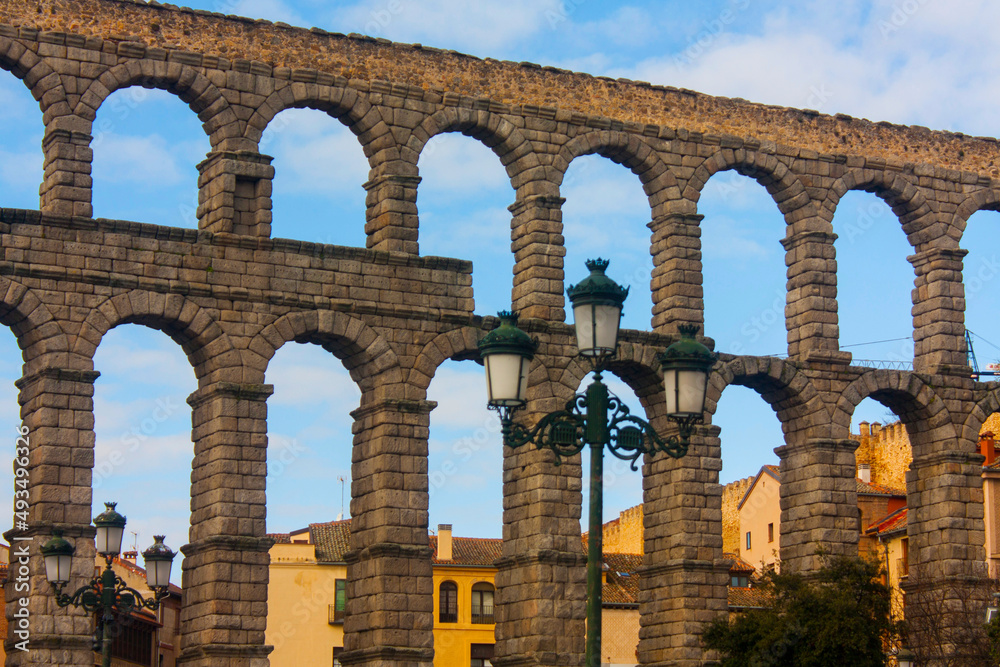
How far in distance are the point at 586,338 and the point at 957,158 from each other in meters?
22.3

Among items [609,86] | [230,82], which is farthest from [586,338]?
[609,86]

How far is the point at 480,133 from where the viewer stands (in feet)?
107

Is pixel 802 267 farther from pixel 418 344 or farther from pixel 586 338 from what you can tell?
pixel 586 338

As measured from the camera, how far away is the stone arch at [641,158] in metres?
33.2

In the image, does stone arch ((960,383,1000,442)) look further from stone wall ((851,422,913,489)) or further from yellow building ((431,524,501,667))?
yellow building ((431,524,501,667))

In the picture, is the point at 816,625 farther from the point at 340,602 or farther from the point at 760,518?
the point at 760,518

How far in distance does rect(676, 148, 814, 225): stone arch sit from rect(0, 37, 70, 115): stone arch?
12.4 m

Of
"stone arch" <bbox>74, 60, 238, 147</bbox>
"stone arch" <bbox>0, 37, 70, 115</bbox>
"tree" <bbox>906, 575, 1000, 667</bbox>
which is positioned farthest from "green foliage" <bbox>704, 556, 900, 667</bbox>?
"stone arch" <bbox>0, 37, 70, 115</bbox>

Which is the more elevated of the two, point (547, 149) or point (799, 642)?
point (547, 149)

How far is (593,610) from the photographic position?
1623 centimetres

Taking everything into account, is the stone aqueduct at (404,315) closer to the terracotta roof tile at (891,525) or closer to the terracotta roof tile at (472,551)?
the terracotta roof tile at (891,525)

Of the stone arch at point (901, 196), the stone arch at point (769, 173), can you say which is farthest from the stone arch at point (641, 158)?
the stone arch at point (901, 196)

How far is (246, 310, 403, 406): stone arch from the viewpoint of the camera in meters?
29.7

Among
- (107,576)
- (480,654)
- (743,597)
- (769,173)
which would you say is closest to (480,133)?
(769,173)
